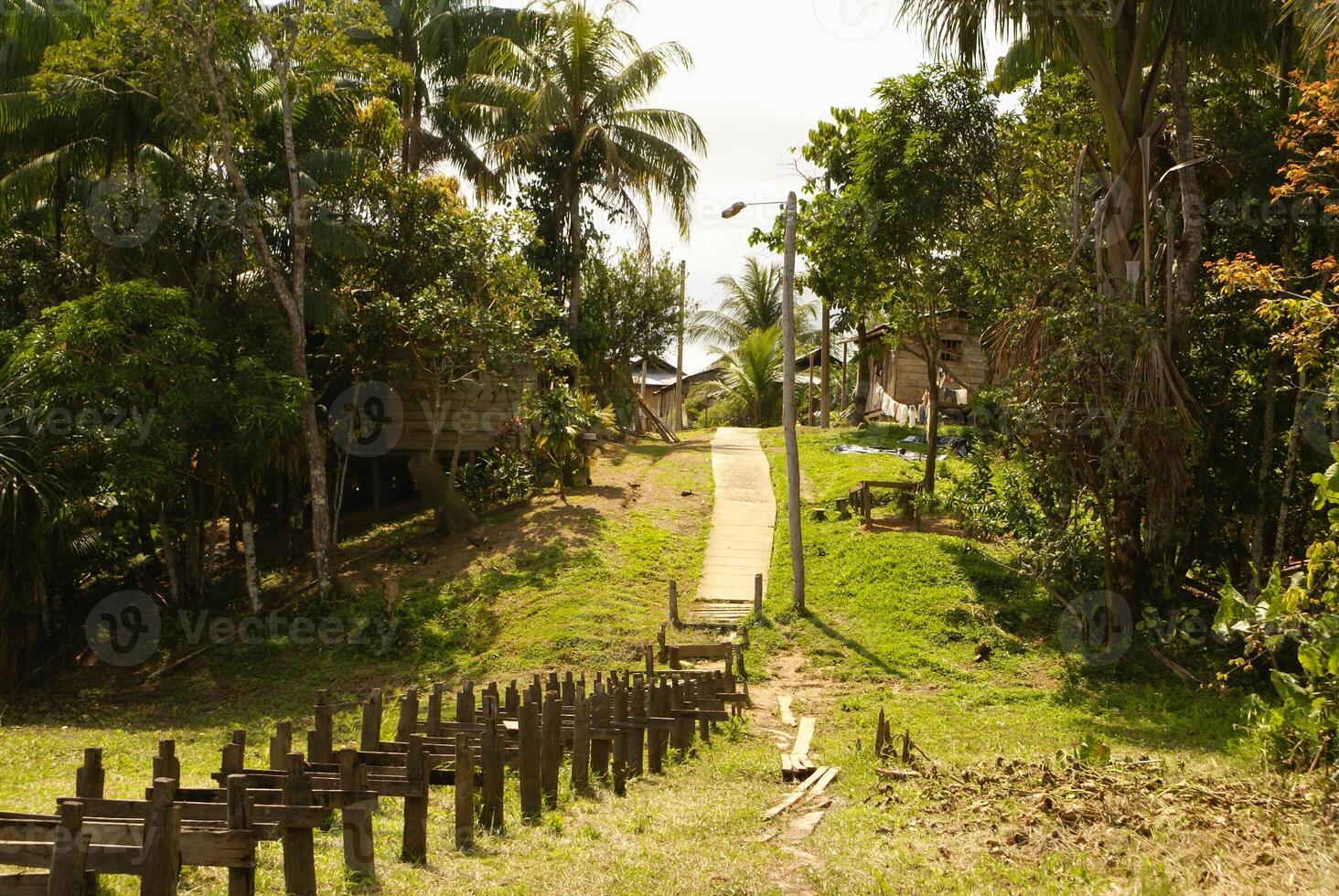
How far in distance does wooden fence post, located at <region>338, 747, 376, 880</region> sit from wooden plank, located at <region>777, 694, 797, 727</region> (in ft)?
24.6

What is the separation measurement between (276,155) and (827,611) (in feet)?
37.2

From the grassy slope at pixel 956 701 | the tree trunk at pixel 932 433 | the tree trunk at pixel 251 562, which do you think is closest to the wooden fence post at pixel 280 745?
the grassy slope at pixel 956 701

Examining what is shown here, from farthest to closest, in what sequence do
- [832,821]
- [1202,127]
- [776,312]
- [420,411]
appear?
1. [776,312]
2. [420,411]
3. [1202,127]
4. [832,821]

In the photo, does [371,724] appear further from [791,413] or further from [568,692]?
[791,413]

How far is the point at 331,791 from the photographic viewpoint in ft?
19.9

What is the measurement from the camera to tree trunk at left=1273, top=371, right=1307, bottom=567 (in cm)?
1412

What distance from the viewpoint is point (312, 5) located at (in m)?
16.9

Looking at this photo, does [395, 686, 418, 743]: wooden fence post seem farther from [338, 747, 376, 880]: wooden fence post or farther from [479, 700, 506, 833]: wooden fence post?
[338, 747, 376, 880]: wooden fence post

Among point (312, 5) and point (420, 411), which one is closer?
point (312, 5)

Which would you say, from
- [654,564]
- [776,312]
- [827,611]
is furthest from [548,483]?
[776,312]

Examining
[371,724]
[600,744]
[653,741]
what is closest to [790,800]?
[653,741]

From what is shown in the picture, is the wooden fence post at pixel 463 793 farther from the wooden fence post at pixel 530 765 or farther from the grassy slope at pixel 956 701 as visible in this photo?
the grassy slope at pixel 956 701

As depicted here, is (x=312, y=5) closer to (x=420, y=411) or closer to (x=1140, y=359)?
(x=420, y=411)

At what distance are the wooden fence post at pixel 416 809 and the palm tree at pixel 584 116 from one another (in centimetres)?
2087
